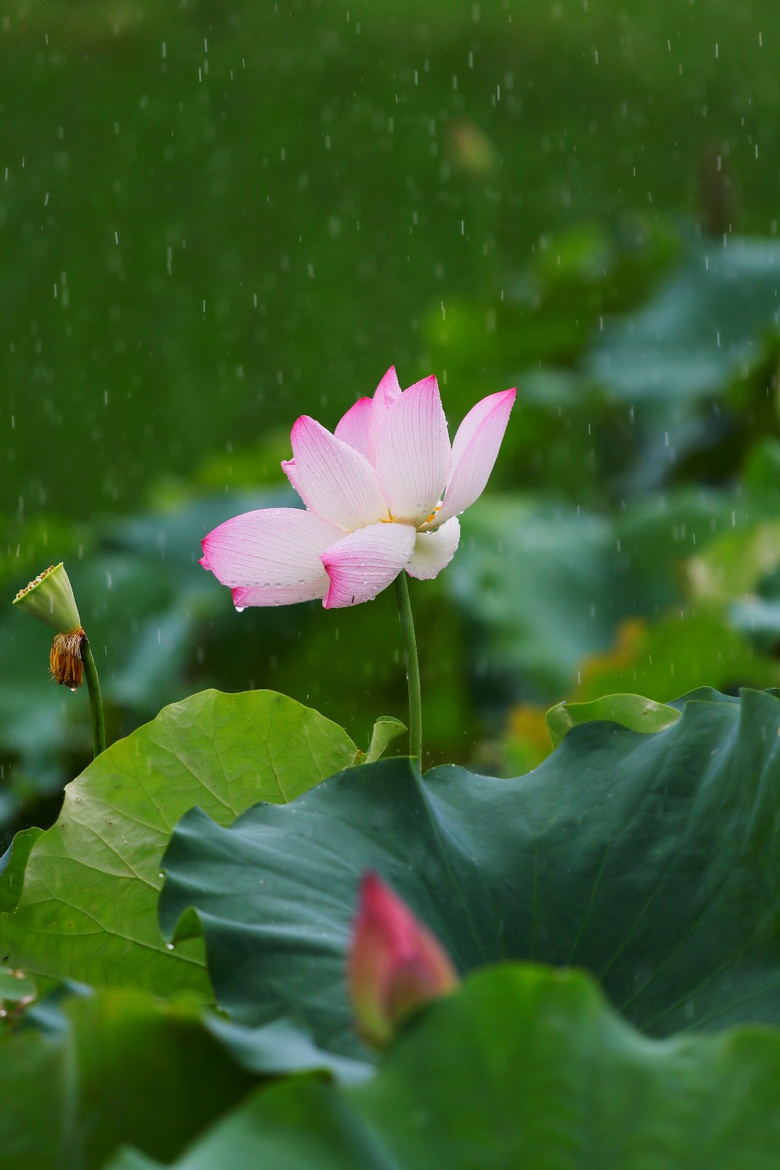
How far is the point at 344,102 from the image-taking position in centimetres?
611

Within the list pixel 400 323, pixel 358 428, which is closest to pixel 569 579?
pixel 358 428

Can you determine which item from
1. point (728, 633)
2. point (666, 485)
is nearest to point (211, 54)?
point (666, 485)

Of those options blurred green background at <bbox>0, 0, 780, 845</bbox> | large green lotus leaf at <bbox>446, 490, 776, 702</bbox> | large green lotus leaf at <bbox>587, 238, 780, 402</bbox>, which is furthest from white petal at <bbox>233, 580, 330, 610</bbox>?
large green lotus leaf at <bbox>587, 238, 780, 402</bbox>

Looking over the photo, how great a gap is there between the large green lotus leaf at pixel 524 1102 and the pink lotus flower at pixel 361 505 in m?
0.23

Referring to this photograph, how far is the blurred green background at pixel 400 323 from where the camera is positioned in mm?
1890

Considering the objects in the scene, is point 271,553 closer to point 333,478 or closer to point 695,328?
point 333,478

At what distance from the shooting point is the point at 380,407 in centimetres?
51

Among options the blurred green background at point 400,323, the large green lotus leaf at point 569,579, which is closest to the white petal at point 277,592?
the blurred green background at point 400,323

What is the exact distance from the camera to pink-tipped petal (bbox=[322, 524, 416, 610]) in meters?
0.49

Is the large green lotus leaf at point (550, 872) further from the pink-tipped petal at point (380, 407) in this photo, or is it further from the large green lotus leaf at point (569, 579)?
the large green lotus leaf at point (569, 579)

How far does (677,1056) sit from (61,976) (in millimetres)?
256

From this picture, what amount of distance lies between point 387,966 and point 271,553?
0.86 feet

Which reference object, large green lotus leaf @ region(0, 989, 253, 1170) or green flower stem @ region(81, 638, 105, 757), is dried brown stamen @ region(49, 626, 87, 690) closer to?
green flower stem @ region(81, 638, 105, 757)

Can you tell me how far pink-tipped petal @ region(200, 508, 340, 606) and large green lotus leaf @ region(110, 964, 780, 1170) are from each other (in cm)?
24
